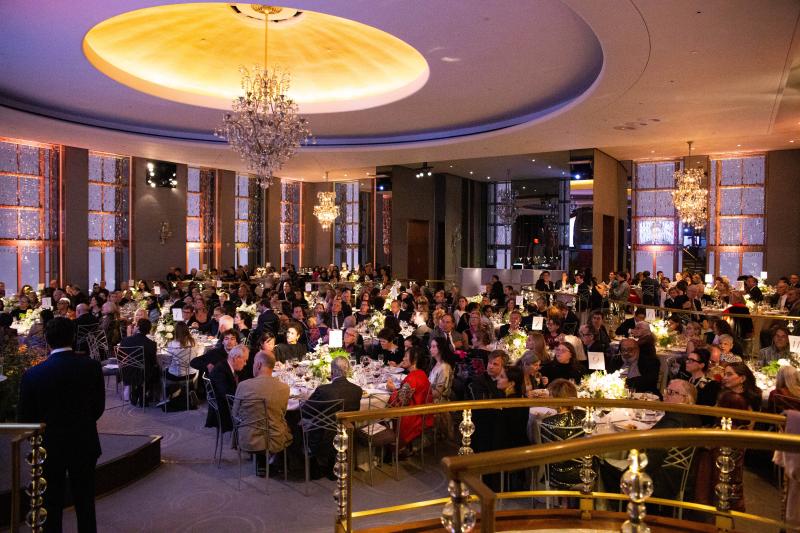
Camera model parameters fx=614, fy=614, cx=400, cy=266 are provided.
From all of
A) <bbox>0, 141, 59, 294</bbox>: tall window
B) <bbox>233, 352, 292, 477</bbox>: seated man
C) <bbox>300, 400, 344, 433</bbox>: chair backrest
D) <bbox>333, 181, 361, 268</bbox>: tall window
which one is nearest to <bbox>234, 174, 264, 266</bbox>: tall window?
<bbox>333, 181, 361, 268</bbox>: tall window

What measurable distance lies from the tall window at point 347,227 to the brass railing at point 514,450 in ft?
74.4

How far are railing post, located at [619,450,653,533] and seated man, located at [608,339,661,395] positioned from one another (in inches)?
204

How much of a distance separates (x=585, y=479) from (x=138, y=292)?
14.0 metres

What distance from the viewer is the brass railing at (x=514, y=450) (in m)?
2.09

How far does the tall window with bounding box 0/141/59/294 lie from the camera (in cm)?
1633

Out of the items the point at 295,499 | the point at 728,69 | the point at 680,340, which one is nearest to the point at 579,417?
the point at 295,499

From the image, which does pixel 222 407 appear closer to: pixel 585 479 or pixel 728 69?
pixel 585 479

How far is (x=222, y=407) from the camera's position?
6.67m

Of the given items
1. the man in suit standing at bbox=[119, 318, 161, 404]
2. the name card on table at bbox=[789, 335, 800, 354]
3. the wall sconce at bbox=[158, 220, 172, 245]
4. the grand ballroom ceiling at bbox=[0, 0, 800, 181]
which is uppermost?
the grand ballroom ceiling at bbox=[0, 0, 800, 181]

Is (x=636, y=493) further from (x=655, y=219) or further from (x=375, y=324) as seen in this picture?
(x=655, y=219)

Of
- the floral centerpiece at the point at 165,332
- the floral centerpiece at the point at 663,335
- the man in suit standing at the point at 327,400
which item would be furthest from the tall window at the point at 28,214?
the floral centerpiece at the point at 663,335

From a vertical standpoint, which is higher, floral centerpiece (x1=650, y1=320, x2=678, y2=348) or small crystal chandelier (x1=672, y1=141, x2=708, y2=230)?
small crystal chandelier (x1=672, y1=141, x2=708, y2=230)

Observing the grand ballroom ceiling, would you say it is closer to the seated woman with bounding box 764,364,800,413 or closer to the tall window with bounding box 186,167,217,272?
the seated woman with bounding box 764,364,800,413

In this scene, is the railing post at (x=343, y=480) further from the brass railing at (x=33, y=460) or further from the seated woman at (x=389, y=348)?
the seated woman at (x=389, y=348)
